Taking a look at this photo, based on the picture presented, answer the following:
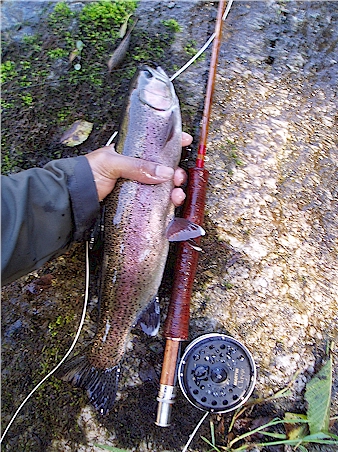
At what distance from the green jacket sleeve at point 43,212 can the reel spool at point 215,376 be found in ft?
3.05

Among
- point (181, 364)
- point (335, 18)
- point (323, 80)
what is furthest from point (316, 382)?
point (335, 18)

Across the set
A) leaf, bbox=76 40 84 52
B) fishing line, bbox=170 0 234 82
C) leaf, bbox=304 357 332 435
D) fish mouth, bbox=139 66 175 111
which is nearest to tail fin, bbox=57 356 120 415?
leaf, bbox=304 357 332 435

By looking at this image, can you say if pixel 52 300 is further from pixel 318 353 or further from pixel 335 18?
pixel 335 18

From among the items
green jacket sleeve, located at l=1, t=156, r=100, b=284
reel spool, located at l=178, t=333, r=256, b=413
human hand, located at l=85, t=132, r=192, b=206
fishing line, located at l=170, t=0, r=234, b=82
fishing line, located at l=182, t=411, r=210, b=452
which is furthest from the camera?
fishing line, located at l=170, t=0, r=234, b=82

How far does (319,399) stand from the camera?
2629 millimetres

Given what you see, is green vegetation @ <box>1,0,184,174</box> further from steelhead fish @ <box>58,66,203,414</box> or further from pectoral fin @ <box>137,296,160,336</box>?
pectoral fin @ <box>137,296,160,336</box>

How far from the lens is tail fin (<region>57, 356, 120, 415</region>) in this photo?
254 centimetres

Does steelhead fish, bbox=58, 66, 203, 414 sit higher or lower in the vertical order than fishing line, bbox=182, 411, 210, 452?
higher

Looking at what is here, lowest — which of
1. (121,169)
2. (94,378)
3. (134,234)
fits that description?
(94,378)

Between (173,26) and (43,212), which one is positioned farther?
(173,26)

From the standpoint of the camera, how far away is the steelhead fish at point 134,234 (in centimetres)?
248

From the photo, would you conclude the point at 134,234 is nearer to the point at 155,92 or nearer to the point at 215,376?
the point at 155,92

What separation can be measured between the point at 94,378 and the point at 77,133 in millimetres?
1458

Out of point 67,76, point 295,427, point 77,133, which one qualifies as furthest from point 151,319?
point 67,76
